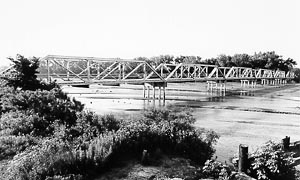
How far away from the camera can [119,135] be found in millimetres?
9812

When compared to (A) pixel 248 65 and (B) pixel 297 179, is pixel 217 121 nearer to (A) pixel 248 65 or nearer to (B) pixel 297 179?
(B) pixel 297 179

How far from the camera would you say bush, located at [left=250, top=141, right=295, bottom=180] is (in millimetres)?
9320

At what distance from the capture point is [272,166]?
30.6 feet

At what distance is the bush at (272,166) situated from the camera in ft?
30.6

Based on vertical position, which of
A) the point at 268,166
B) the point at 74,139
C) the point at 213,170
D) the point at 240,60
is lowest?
the point at 268,166

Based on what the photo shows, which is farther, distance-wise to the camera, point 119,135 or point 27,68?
point 27,68

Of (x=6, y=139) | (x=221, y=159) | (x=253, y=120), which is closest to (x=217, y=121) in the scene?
(x=253, y=120)

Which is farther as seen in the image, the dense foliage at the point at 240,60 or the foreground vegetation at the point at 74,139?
the dense foliage at the point at 240,60

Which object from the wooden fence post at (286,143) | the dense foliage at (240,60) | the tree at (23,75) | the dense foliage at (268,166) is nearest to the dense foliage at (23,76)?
the tree at (23,75)

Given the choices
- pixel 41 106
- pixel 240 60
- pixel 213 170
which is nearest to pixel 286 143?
pixel 213 170

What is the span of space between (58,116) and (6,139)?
3.39 meters

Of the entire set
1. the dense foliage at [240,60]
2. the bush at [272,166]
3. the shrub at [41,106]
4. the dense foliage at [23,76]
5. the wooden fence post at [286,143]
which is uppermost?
the dense foliage at [240,60]

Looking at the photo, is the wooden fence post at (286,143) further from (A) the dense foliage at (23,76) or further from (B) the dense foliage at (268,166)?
(A) the dense foliage at (23,76)

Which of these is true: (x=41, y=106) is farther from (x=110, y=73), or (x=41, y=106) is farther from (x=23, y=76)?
(x=110, y=73)
